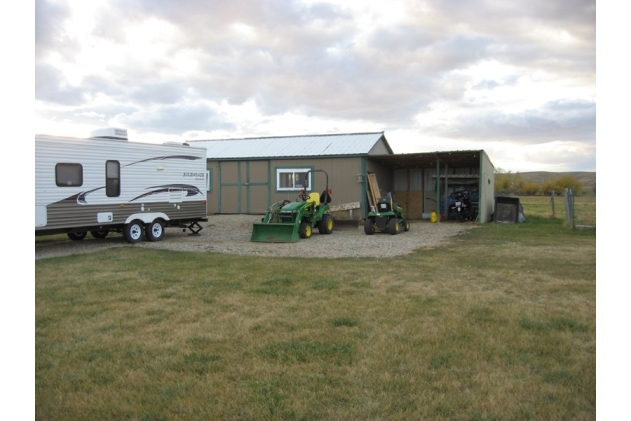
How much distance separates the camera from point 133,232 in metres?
13.2

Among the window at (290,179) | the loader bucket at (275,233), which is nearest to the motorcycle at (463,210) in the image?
the window at (290,179)

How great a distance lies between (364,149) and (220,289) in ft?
46.0

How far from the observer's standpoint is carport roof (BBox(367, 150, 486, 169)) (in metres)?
19.2

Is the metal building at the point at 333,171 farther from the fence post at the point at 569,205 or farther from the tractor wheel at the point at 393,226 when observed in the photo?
the tractor wheel at the point at 393,226

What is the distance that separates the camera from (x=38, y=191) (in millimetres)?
11234

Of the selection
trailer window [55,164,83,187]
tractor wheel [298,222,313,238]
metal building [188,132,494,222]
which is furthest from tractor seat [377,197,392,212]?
trailer window [55,164,83,187]

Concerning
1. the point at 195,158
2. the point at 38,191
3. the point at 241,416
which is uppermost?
the point at 195,158

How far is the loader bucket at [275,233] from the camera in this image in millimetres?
13271

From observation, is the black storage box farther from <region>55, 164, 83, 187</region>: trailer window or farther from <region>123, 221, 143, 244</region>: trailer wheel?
<region>55, 164, 83, 187</region>: trailer window

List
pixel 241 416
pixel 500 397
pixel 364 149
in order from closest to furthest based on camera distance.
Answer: pixel 241 416 < pixel 500 397 < pixel 364 149

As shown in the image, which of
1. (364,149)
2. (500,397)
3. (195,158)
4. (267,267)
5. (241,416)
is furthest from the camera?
(364,149)

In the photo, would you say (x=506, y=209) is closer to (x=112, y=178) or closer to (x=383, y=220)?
(x=383, y=220)
